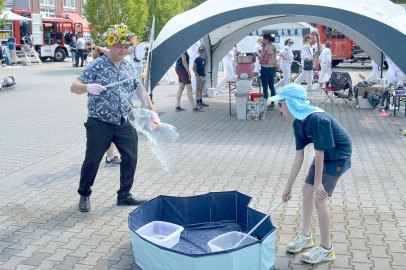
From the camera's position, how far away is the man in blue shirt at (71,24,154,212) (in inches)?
213

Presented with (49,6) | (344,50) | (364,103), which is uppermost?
(49,6)

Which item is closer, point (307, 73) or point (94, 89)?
point (94, 89)

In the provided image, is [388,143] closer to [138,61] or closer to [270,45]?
[270,45]

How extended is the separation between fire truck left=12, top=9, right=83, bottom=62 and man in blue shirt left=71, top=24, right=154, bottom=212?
30.8 metres

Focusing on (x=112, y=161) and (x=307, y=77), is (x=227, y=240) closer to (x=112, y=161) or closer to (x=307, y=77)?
(x=112, y=161)

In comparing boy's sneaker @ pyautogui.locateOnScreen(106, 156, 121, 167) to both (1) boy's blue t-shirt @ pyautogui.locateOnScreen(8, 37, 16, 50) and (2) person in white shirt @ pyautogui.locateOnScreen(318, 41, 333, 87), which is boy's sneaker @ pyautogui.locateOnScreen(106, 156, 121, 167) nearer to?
(2) person in white shirt @ pyautogui.locateOnScreen(318, 41, 333, 87)

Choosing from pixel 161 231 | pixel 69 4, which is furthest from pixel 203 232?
pixel 69 4

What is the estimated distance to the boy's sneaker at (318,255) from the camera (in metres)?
4.33

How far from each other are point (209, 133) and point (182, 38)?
7.04ft

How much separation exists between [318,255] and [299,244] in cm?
27

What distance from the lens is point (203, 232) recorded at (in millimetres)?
5180

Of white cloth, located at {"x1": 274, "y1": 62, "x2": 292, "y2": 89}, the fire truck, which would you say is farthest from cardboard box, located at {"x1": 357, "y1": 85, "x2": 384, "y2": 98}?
the fire truck

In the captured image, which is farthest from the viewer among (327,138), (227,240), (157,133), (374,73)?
(374,73)

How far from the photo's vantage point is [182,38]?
435 inches
